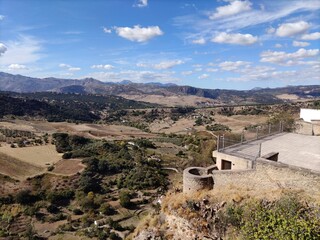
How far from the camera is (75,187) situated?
3994cm

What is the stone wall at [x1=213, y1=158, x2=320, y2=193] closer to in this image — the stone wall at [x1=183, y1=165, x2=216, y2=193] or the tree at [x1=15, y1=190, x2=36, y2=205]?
the stone wall at [x1=183, y1=165, x2=216, y2=193]

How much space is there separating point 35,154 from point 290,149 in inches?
1694

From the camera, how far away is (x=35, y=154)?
51.0 meters

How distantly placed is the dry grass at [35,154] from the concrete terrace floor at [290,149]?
119 ft

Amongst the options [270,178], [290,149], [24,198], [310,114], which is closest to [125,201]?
[24,198]

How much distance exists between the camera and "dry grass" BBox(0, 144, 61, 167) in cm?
4788

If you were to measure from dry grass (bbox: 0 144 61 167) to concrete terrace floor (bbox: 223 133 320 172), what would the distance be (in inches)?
1426

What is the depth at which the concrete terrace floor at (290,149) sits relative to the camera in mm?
16125

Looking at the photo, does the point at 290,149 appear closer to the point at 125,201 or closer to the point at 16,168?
the point at 125,201

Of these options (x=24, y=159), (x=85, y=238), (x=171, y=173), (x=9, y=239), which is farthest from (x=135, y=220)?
(x=24, y=159)

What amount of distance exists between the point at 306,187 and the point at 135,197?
2593 centimetres

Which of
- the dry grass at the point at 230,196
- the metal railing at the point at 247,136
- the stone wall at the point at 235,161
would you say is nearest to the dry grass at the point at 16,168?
the metal railing at the point at 247,136

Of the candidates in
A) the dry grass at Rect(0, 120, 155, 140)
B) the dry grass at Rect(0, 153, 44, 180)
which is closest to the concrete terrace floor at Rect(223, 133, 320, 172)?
the dry grass at Rect(0, 153, 44, 180)

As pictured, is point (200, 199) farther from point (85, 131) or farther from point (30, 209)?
point (85, 131)
